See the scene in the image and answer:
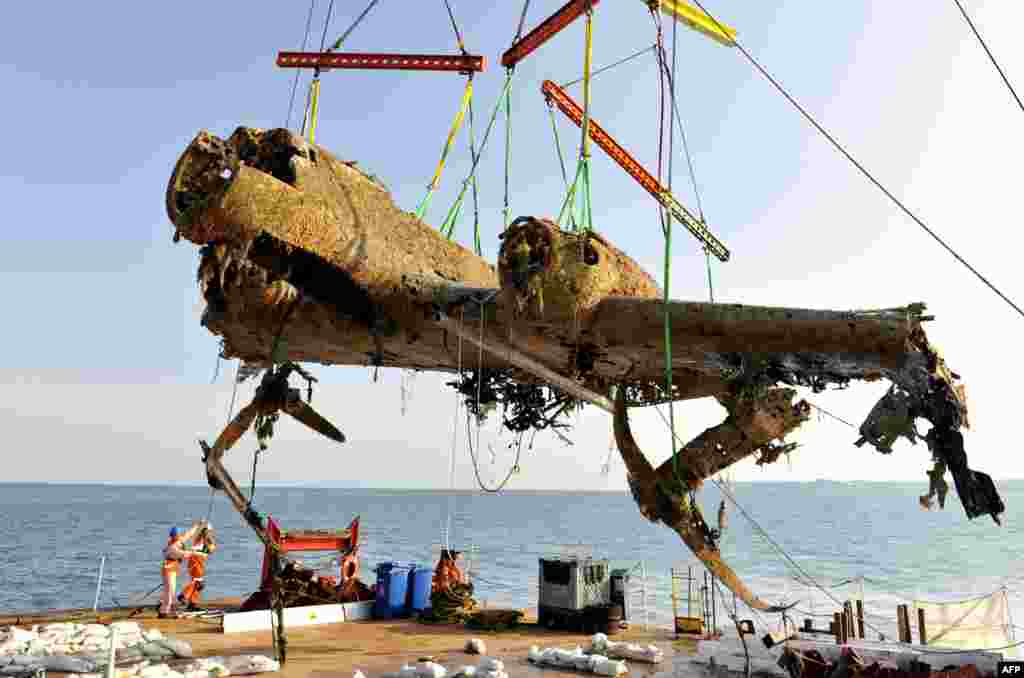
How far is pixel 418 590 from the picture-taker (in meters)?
17.1

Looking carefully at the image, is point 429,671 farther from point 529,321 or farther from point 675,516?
point 529,321

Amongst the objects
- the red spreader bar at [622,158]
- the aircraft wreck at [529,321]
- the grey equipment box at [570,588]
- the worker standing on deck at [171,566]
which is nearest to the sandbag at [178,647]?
the aircraft wreck at [529,321]

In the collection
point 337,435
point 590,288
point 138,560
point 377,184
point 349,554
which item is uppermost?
point 377,184

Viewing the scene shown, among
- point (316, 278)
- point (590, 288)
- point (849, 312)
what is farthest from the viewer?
point (316, 278)

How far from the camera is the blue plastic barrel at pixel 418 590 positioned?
55.4 feet

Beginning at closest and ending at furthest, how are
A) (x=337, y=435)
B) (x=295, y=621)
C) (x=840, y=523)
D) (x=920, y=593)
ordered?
(x=337, y=435) → (x=295, y=621) → (x=920, y=593) → (x=840, y=523)

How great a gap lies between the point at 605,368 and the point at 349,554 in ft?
31.1

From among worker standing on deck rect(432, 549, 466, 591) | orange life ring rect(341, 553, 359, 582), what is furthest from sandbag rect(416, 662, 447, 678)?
orange life ring rect(341, 553, 359, 582)

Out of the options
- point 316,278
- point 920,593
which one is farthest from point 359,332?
point 920,593

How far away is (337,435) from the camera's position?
14047mm

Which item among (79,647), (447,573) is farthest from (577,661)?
(79,647)

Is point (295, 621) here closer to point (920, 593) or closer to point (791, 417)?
point (791, 417)

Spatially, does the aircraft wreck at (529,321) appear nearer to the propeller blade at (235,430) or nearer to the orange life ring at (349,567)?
the propeller blade at (235,430)

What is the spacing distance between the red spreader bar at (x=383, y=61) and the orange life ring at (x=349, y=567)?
15.7 meters
